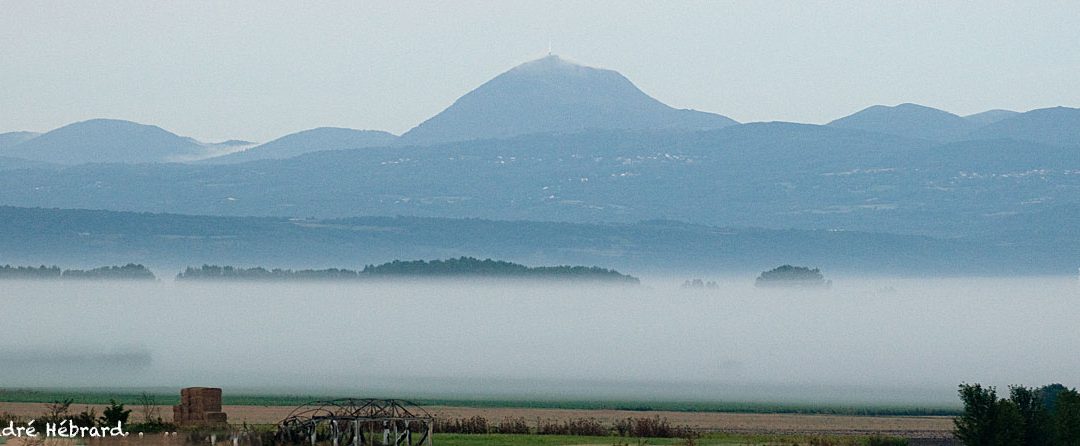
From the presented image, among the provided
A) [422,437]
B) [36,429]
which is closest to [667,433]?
[422,437]

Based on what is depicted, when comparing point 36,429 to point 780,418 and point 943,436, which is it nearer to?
point 943,436

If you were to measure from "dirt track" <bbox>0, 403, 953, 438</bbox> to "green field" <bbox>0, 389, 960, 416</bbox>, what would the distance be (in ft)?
12.3

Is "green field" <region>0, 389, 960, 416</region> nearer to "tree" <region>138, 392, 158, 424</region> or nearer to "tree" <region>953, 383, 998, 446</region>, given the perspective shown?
"tree" <region>138, 392, 158, 424</region>

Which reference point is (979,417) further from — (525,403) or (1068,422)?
(525,403)

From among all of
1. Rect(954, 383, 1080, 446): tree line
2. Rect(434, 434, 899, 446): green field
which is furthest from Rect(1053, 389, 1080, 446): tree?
Rect(434, 434, 899, 446): green field

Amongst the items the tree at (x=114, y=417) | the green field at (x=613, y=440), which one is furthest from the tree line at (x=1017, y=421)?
the tree at (x=114, y=417)

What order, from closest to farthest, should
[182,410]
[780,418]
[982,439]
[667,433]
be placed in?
[982,439] < [182,410] < [667,433] < [780,418]

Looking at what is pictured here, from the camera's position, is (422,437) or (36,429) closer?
(36,429)

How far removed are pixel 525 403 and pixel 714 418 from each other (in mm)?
16706

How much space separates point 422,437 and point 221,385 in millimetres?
63617

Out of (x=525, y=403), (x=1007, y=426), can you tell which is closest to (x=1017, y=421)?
(x=1007, y=426)

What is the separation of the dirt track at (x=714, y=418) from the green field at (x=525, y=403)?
3762 mm

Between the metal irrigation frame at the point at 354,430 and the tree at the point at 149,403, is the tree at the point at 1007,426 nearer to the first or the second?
the metal irrigation frame at the point at 354,430

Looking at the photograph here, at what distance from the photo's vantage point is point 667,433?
8244 centimetres
